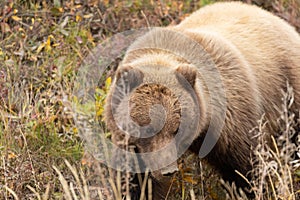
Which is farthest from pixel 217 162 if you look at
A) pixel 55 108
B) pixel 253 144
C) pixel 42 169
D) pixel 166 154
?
pixel 55 108

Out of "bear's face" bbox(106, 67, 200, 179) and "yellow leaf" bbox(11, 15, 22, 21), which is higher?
"bear's face" bbox(106, 67, 200, 179)

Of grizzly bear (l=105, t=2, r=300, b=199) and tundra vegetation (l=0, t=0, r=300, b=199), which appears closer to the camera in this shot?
grizzly bear (l=105, t=2, r=300, b=199)

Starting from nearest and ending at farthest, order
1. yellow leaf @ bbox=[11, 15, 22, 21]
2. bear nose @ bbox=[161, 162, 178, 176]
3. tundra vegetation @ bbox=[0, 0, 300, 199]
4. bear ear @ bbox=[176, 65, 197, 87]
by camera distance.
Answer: bear nose @ bbox=[161, 162, 178, 176] → bear ear @ bbox=[176, 65, 197, 87] → tundra vegetation @ bbox=[0, 0, 300, 199] → yellow leaf @ bbox=[11, 15, 22, 21]

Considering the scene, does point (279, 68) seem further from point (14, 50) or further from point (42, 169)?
point (14, 50)

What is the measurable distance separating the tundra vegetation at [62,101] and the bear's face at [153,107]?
36 cm

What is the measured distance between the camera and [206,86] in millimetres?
4633

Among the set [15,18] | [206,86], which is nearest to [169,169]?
[206,86]

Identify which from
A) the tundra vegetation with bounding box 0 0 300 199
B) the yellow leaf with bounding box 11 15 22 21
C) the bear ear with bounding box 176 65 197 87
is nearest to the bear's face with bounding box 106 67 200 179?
the bear ear with bounding box 176 65 197 87

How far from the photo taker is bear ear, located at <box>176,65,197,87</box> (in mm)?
4277

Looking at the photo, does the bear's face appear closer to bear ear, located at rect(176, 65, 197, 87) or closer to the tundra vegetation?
bear ear, located at rect(176, 65, 197, 87)

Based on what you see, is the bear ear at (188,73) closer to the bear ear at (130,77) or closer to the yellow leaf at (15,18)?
the bear ear at (130,77)

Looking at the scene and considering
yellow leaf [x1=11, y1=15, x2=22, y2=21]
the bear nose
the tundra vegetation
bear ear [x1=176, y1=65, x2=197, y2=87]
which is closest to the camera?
the bear nose

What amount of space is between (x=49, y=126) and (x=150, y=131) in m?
1.63

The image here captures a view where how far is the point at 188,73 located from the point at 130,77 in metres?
0.36
